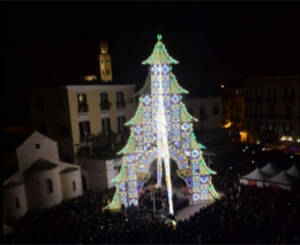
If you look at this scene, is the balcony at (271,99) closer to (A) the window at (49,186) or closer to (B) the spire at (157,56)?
(B) the spire at (157,56)

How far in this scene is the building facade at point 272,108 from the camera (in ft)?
103

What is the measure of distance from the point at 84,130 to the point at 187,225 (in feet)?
45.0

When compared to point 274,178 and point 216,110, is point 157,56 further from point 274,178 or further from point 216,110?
point 216,110

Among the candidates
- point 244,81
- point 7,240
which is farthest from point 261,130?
point 7,240

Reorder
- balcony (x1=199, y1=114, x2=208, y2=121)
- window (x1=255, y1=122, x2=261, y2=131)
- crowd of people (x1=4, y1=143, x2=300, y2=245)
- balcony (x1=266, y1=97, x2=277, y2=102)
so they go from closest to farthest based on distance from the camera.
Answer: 1. crowd of people (x1=4, y1=143, x2=300, y2=245)
2. balcony (x1=266, y1=97, x2=277, y2=102)
3. balcony (x1=199, y1=114, x2=208, y2=121)
4. window (x1=255, y1=122, x2=261, y2=131)

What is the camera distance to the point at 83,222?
1548 cm

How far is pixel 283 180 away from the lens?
18.1m

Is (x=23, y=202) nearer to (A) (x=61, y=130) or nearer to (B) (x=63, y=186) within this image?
(B) (x=63, y=186)

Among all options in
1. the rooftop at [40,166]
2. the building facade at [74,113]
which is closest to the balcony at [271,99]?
the building facade at [74,113]

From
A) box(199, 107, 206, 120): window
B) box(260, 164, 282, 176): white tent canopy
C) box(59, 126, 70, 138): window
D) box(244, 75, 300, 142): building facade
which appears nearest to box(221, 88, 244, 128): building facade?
box(244, 75, 300, 142): building facade

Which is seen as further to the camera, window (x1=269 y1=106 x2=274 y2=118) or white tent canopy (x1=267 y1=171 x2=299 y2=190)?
window (x1=269 y1=106 x2=274 y2=118)

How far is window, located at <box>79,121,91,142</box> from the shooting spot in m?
24.1

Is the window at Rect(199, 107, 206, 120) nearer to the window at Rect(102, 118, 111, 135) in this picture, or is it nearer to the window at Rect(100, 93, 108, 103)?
the window at Rect(102, 118, 111, 135)

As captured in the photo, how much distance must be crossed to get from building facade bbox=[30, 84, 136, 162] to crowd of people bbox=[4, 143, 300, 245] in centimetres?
675
